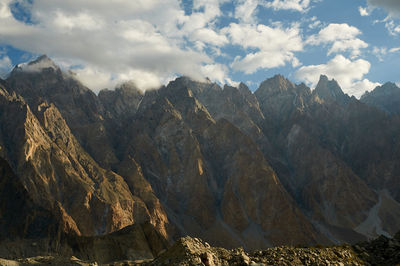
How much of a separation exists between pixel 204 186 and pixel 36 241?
3648 inches

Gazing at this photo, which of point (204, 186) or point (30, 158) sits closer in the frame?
point (30, 158)

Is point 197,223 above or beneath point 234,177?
beneath

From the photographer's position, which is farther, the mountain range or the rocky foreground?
→ the mountain range

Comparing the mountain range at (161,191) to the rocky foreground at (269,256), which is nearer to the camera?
the rocky foreground at (269,256)

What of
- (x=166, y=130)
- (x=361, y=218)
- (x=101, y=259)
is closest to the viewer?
(x=101, y=259)

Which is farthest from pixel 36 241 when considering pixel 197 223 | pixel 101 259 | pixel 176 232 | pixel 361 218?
pixel 361 218

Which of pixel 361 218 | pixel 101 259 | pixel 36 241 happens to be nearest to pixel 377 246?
pixel 101 259

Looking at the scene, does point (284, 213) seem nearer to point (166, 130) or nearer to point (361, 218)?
point (361, 218)

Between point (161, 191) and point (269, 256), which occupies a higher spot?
point (161, 191)

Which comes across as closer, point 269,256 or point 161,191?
point 269,256

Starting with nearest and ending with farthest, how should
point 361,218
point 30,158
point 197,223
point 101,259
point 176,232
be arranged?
point 101,259 → point 30,158 → point 176,232 → point 197,223 → point 361,218

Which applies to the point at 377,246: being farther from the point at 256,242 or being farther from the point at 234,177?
the point at 234,177

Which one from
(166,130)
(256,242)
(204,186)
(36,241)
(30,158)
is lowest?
(256,242)

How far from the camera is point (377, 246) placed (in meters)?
29.8
